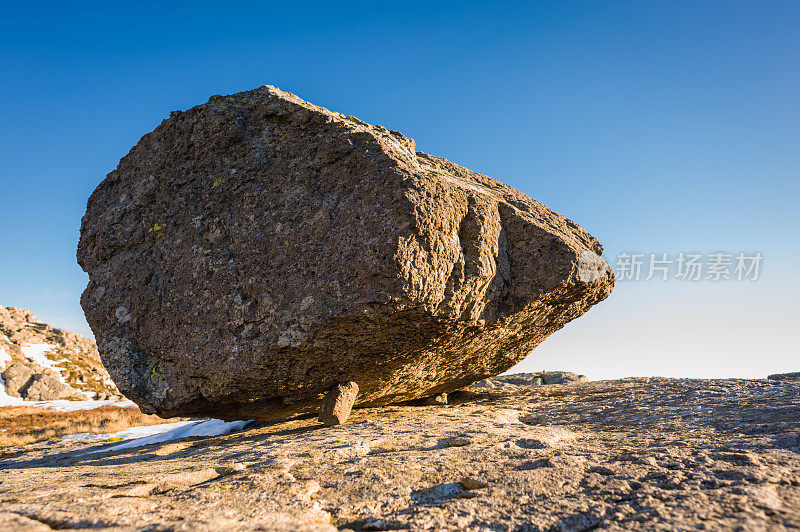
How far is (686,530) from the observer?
427cm

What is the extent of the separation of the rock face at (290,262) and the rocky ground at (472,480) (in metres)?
1.81

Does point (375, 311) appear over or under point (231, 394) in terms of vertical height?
over

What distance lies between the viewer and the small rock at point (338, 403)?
1176cm

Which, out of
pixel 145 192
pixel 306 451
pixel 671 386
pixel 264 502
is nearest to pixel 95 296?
pixel 145 192

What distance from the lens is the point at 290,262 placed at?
412 inches

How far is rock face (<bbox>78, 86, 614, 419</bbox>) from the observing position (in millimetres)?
9961

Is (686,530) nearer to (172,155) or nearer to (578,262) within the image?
(578,262)

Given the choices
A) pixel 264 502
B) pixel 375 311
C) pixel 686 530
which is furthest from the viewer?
pixel 375 311

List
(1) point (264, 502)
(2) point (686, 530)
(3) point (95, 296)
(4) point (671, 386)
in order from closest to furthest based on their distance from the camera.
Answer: (2) point (686, 530), (1) point (264, 502), (3) point (95, 296), (4) point (671, 386)

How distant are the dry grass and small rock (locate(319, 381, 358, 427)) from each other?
1598 cm

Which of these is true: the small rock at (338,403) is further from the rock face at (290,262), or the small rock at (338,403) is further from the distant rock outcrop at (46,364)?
the distant rock outcrop at (46,364)

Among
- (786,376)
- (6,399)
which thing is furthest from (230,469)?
(6,399)

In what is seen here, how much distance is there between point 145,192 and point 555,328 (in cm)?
1304

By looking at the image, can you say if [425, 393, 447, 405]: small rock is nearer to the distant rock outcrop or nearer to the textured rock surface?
A: the textured rock surface
